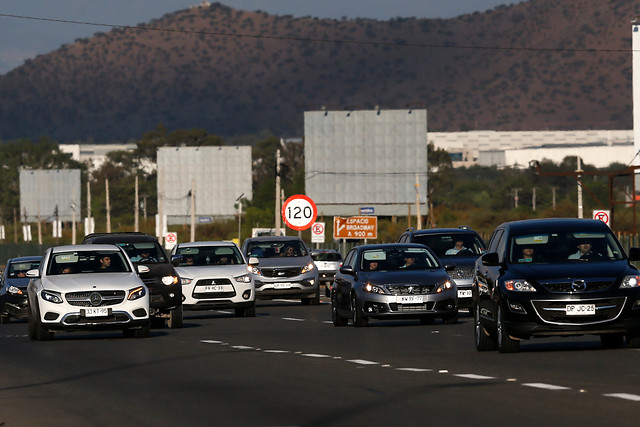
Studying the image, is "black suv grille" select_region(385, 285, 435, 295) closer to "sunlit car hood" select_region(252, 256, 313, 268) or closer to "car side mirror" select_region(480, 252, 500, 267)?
"car side mirror" select_region(480, 252, 500, 267)

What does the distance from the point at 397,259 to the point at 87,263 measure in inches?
227

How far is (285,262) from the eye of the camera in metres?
39.4

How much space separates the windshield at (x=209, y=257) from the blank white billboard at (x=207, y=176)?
119 m

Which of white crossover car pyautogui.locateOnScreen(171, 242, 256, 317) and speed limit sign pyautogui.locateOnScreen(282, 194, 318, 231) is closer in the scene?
white crossover car pyautogui.locateOnScreen(171, 242, 256, 317)

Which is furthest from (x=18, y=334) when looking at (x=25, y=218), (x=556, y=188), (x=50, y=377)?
(x=556, y=188)

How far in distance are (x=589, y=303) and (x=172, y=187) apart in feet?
451

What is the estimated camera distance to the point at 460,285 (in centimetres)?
3034

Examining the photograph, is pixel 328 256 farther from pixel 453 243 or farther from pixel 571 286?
pixel 571 286

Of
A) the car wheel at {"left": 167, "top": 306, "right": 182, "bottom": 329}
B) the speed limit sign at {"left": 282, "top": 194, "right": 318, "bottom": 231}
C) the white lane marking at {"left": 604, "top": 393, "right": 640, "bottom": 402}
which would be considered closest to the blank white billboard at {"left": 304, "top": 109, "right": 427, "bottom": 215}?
the speed limit sign at {"left": 282, "top": 194, "right": 318, "bottom": 231}

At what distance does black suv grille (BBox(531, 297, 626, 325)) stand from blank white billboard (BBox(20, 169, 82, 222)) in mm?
157117

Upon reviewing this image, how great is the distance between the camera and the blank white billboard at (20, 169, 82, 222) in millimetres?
173375

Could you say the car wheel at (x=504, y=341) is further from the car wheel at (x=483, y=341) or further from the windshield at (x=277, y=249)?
the windshield at (x=277, y=249)

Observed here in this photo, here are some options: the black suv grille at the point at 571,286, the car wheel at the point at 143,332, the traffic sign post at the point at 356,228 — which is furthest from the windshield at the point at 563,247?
the traffic sign post at the point at 356,228

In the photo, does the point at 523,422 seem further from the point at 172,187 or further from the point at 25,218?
the point at 25,218
